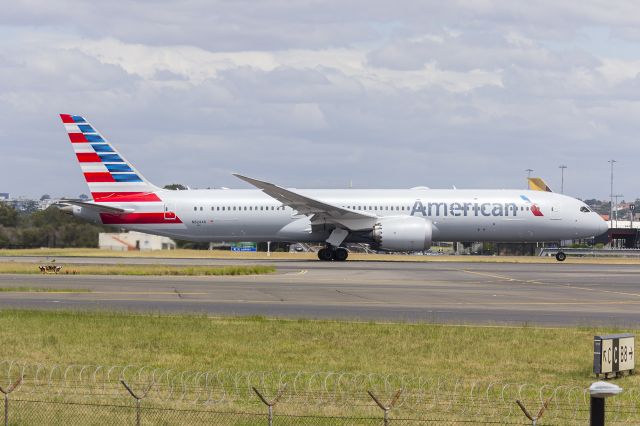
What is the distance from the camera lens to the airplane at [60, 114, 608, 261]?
60.6 m

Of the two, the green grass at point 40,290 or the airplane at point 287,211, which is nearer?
the green grass at point 40,290

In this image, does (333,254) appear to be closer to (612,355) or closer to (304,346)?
(304,346)

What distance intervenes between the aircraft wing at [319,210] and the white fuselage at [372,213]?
0.74 meters

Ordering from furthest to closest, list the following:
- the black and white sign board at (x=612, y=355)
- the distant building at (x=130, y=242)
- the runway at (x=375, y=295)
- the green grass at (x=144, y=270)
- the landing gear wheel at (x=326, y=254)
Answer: the distant building at (x=130, y=242) → the landing gear wheel at (x=326, y=254) → the green grass at (x=144, y=270) → the runway at (x=375, y=295) → the black and white sign board at (x=612, y=355)

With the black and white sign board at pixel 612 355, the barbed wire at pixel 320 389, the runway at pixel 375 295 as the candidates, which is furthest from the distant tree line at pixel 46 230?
the black and white sign board at pixel 612 355

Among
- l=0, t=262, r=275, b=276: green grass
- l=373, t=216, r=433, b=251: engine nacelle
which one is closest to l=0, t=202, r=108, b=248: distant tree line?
l=373, t=216, r=433, b=251: engine nacelle

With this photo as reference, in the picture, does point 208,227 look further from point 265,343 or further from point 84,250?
point 265,343

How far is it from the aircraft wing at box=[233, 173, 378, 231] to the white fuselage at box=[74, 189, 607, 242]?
74cm

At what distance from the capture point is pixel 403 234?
192 ft

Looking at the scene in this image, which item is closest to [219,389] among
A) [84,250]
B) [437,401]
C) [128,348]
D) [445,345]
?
[437,401]

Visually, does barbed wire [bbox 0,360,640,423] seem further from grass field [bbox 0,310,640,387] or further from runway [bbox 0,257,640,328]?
runway [bbox 0,257,640,328]

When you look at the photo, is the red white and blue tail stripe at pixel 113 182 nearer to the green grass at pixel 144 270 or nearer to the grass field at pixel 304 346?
the green grass at pixel 144 270

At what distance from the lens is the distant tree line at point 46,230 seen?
80625mm

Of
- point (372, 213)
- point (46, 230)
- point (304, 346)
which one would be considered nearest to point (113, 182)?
Result: point (372, 213)
